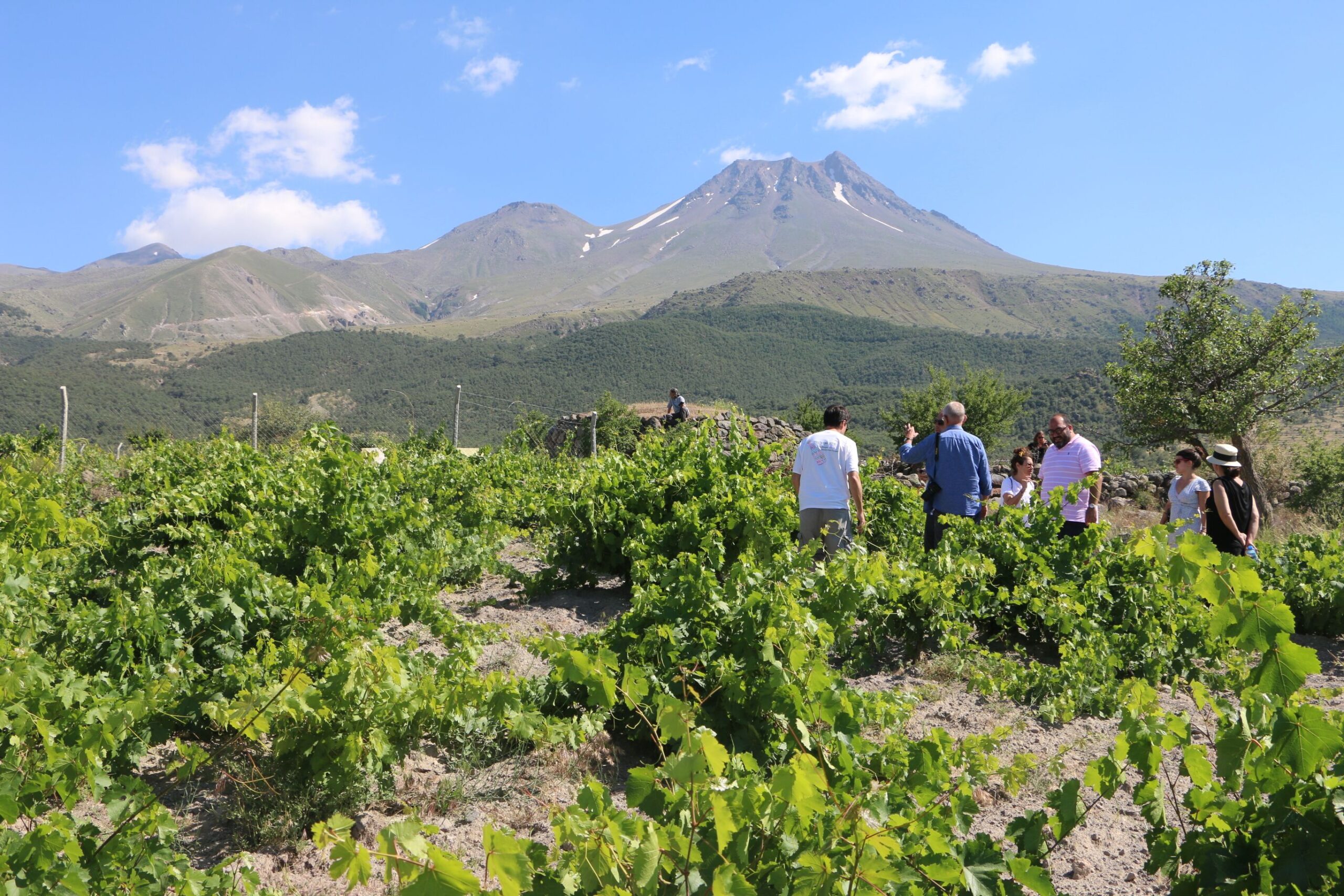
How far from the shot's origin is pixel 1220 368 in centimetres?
1524

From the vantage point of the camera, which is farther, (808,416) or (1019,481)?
(808,416)

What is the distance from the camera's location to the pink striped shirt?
6062 mm

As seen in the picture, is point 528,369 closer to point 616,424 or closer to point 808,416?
point 808,416

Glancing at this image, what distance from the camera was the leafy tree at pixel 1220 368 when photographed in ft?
49.3

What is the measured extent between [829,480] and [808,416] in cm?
1947

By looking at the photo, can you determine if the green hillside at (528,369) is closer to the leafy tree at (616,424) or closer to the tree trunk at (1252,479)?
the leafy tree at (616,424)

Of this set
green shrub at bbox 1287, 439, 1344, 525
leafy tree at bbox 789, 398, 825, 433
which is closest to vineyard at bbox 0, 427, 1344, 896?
green shrub at bbox 1287, 439, 1344, 525

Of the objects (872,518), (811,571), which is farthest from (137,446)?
(811,571)

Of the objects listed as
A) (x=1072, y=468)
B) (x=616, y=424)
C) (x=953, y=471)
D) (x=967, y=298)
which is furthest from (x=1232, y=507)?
(x=967, y=298)

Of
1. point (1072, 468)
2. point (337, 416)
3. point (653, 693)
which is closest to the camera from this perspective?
point (653, 693)

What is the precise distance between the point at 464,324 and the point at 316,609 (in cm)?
17717

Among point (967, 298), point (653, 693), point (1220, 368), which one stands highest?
point (967, 298)

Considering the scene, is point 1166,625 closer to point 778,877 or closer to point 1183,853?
point 1183,853

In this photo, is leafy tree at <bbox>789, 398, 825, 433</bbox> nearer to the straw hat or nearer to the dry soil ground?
the straw hat
